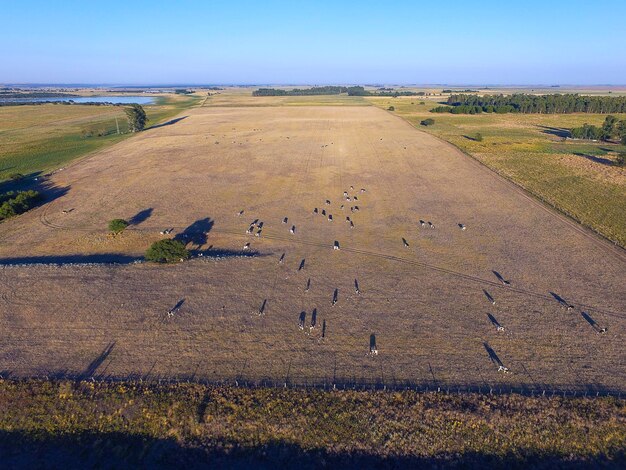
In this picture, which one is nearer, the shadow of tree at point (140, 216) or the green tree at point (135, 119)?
the shadow of tree at point (140, 216)

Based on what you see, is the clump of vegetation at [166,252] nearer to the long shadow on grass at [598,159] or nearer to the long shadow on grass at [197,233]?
the long shadow on grass at [197,233]

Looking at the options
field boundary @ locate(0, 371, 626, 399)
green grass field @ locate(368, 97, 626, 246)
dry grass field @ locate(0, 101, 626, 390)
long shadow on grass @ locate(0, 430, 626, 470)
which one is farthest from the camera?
green grass field @ locate(368, 97, 626, 246)

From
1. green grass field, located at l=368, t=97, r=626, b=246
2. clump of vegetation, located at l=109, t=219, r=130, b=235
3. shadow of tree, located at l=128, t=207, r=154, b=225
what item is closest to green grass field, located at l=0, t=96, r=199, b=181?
shadow of tree, located at l=128, t=207, r=154, b=225

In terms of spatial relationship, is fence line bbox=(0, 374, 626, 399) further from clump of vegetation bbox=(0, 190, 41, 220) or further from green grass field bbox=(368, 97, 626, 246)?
clump of vegetation bbox=(0, 190, 41, 220)

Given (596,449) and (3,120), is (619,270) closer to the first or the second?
(596,449)

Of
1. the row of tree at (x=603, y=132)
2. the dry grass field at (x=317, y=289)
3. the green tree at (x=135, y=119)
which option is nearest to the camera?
the dry grass field at (x=317, y=289)

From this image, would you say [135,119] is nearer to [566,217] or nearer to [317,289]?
[317,289]

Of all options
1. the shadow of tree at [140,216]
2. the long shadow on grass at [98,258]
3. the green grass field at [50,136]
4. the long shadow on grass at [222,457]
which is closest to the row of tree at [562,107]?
the green grass field at [50,136]
